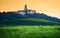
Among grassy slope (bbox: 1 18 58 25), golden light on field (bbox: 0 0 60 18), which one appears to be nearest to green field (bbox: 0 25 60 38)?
grassy slope (bbox: 1 18 58 25)

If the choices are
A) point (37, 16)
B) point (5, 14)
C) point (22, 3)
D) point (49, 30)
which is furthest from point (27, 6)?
point (49, 30)

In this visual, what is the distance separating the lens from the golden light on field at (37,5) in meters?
1.42

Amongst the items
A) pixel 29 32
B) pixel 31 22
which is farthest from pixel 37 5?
pixel 29 32

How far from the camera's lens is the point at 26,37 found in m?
1.33

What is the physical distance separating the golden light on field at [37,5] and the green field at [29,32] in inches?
7.9

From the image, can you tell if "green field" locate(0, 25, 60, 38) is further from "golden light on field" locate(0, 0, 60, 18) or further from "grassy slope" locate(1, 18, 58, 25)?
"golden light on field" locate(0, 0, 60, 18)

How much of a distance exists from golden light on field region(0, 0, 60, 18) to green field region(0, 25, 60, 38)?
0.66 feet

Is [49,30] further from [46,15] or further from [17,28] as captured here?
[17,28]

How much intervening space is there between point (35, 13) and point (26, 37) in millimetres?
320

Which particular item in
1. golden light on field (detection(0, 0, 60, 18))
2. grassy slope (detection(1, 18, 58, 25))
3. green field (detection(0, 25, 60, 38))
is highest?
golden light on field (detection(0, 0, 60, 18))

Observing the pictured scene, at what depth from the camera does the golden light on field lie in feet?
4.65

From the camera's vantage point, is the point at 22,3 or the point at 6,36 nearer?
the point at 6,36

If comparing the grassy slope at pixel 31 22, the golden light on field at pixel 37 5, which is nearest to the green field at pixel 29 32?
the grassy slope at pixel 31 22

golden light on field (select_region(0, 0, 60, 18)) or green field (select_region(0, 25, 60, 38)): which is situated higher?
golden light on field (select_region(0, 0, 60, 18))
